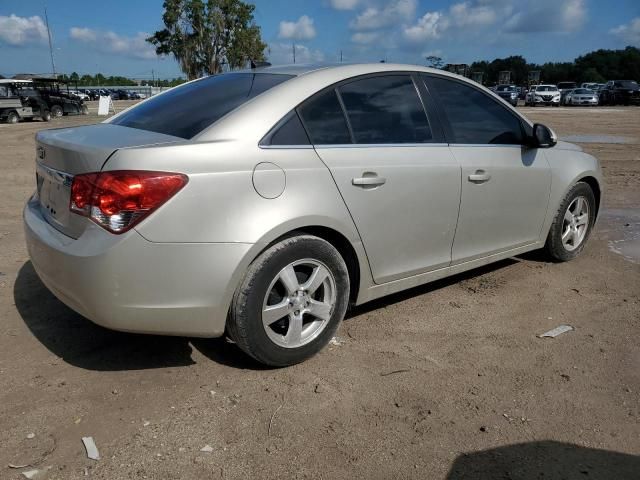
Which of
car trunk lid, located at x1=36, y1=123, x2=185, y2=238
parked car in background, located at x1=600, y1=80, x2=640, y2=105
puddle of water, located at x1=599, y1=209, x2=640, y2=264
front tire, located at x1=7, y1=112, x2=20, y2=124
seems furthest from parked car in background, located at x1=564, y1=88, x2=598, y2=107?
car trunk lid, located at x1=36, y1=123, x2=185, y2=238

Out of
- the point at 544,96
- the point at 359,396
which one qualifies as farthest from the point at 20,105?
the point at 544,96

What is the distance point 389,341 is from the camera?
3492 millimetres

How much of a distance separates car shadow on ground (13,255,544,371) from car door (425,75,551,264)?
89cm

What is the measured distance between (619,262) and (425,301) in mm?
2112

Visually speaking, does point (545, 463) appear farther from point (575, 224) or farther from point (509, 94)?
point (509, 94)

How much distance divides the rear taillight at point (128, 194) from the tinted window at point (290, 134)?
57cm

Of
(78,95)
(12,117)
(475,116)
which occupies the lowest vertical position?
(12,117)

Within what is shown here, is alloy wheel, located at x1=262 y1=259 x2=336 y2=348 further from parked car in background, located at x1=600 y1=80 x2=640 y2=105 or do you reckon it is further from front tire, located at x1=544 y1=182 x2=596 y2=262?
parked car in background, located at x1=600 y1=80 x2=640 y2=105

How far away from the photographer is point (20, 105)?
27.0 m

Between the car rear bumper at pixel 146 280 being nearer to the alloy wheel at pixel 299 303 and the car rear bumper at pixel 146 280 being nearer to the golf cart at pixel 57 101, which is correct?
the alloy wheel at pixel 299 303

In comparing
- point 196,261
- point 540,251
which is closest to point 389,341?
point 196,261

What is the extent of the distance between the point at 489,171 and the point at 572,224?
1.51 metres

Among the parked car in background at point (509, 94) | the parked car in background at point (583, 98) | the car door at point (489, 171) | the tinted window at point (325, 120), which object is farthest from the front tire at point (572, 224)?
the parked car in background at point (583, 98)

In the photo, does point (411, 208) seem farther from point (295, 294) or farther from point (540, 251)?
point (540, 251)
